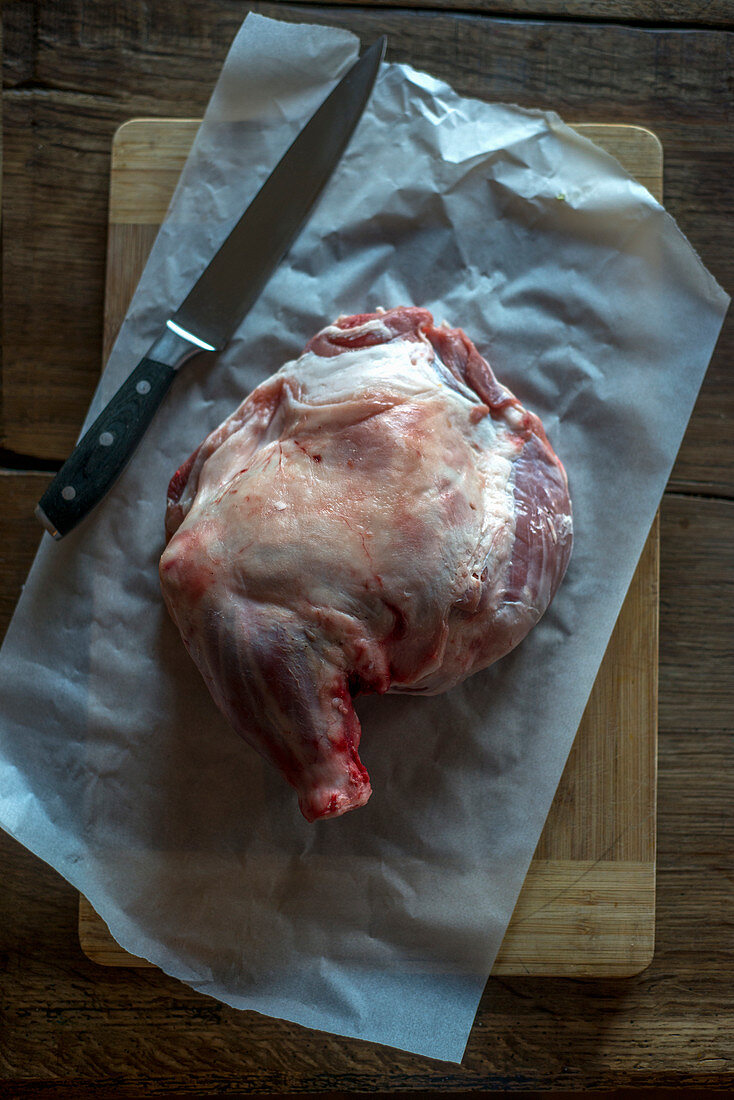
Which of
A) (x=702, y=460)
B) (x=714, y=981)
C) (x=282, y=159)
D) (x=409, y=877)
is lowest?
(x=714, y=981)

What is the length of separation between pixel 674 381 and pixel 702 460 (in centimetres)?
20

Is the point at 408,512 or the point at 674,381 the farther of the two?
the point at 674,381

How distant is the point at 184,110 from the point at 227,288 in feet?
1.47

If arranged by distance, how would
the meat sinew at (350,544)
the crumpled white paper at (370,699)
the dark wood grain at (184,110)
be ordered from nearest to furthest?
the meat sinew at (350,544), the crumpled white paper at (370,699), the dark wood grain at (184,110)

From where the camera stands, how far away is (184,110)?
76.1 inches

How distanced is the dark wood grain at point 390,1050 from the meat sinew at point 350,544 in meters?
0.56

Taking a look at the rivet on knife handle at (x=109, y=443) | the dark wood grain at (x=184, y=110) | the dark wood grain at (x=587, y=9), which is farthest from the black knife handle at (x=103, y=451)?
the dark wood grain at (x=587, y=9)

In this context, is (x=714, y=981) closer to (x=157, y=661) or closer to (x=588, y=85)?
(x=157, y=661)

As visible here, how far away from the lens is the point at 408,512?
1527 mm

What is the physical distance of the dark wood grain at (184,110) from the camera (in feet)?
6.30

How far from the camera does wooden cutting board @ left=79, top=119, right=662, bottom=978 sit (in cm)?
180

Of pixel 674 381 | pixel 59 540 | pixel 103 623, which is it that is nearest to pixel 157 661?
pixel 103 623

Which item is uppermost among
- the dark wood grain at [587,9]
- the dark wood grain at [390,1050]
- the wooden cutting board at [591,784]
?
the dark wood grain at [587,9]

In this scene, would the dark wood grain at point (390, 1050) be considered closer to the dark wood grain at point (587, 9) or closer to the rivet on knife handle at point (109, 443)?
the rivet on knife handle at point (109, 443)
